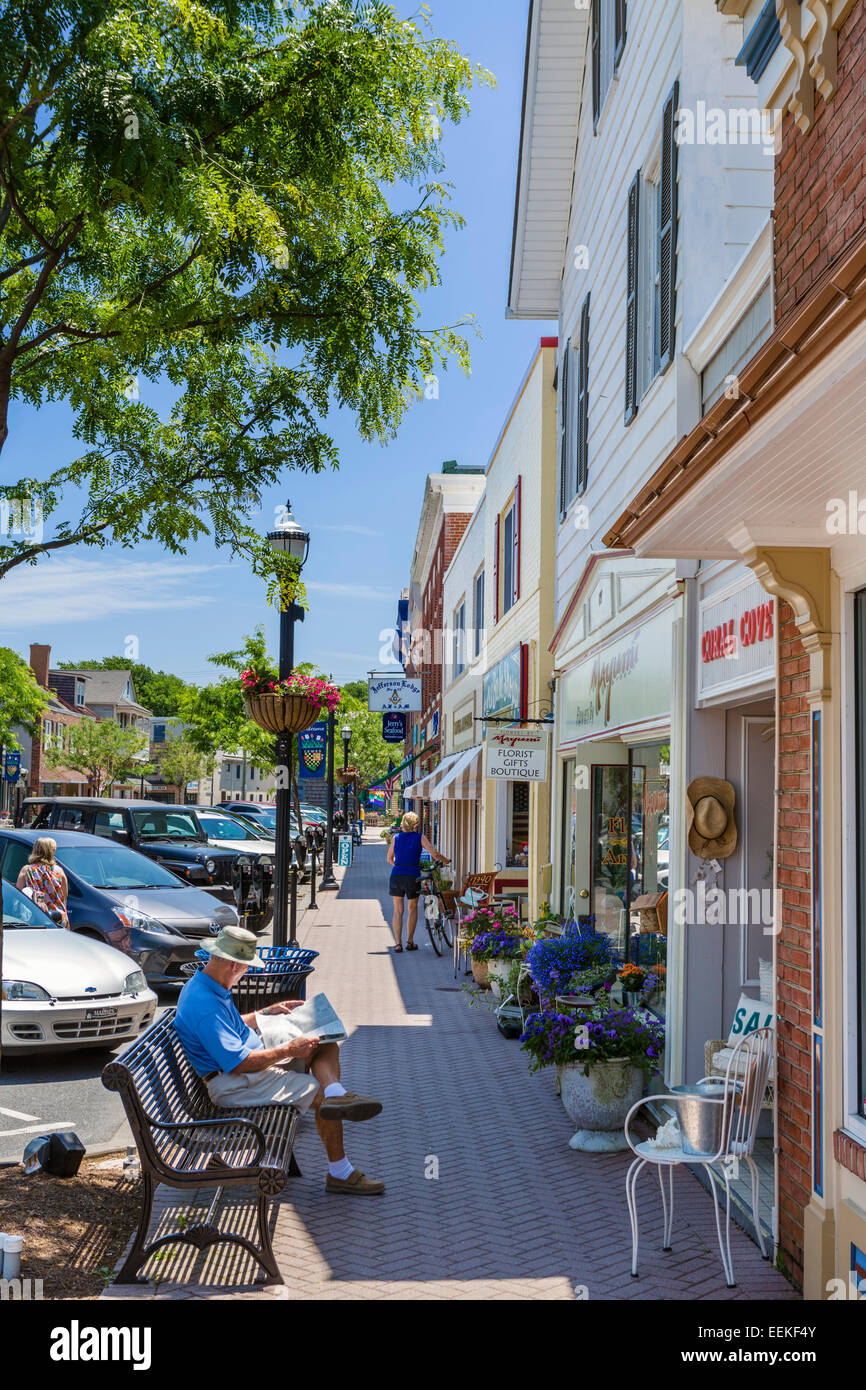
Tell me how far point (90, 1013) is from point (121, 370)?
15.4 ft

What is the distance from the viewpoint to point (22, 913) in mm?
10211

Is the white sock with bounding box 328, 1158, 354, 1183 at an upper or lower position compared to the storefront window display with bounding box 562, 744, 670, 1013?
lower

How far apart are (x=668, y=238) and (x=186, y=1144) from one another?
6.76 m

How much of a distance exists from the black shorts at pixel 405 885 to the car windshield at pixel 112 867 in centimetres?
417

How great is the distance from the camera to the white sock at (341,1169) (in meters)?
6.27

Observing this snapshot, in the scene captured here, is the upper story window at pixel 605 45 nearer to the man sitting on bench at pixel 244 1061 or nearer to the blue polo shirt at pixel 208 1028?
the man sitting on bench at pixel 244 1061

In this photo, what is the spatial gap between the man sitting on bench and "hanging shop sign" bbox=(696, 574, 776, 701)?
289cm

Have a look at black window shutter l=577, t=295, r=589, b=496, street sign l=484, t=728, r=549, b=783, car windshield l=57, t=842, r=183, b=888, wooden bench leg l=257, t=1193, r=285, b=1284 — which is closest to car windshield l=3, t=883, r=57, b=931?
car windshield l=57, t=842, r=183, b=888

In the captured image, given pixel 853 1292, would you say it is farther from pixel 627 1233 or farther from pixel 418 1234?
pixel 418 1234

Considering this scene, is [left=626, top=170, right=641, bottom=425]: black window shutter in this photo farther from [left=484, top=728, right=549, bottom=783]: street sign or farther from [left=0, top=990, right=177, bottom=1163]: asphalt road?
[left=0, top=990, right=177, bottom=1163]: asphalt road

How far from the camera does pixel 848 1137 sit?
4.59 meters

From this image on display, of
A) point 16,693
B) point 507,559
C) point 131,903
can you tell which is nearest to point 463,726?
point 507,559

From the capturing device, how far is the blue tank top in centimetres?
1631

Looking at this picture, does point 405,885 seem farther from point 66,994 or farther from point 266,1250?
point 266,1250
